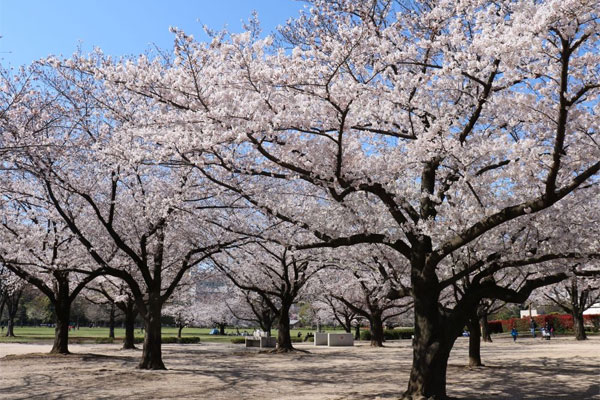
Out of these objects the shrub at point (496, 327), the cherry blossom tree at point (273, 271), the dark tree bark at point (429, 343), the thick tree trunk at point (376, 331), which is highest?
the cherry blossom tree at point (273, 271)

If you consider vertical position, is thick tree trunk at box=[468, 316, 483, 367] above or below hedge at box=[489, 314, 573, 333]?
above

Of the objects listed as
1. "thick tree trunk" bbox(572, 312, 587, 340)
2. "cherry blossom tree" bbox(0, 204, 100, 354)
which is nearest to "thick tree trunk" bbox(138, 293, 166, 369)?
"cherry blossom tree" bbox(0, 204, 100, 354)

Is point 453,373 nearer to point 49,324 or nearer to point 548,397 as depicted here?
point 548,397

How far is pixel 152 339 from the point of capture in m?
16.0

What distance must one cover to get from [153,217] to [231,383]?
16.9 ft

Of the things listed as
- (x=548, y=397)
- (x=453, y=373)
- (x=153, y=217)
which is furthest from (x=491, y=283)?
(x=153, y=217)

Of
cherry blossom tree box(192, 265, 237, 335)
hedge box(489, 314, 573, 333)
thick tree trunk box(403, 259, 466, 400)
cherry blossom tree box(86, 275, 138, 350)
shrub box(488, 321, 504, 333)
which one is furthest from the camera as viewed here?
shrub box(488, 321, 504, 333)

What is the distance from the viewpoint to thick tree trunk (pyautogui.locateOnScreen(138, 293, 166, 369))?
1592 cm

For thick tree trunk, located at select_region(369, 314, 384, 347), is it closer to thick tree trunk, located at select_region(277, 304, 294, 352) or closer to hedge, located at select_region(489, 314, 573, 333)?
thick tree trunk, located at select_region(277, 304, 294, 352)

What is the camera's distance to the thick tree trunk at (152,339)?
1592 cm

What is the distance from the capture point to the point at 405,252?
10.4 m

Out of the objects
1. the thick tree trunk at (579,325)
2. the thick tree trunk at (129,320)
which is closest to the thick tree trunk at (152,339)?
the thick tree trunk at (129,320)

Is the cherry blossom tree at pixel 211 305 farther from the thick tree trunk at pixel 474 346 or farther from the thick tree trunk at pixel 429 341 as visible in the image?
the thick tree trunk at pixel 429 341

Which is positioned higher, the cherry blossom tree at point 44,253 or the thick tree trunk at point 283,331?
the cherry blossom tree at point 44,253
